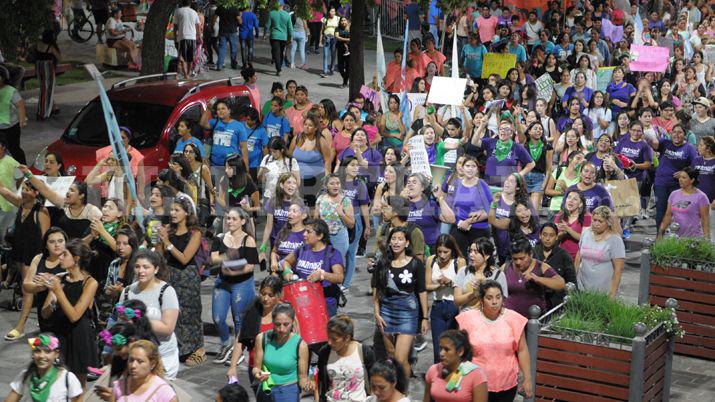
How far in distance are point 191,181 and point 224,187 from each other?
2.53ft

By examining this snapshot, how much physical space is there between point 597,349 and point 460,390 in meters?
1.97

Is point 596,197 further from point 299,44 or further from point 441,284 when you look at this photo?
point 299,44

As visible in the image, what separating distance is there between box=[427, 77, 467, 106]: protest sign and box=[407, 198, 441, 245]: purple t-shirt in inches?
202

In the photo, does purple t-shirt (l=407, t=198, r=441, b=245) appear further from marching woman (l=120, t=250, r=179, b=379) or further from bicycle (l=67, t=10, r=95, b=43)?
bicycle (l=67, t=10, r=95, b=43)

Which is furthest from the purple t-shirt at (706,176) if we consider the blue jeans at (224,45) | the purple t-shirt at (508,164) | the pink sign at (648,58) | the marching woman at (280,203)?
the blue jeans at (224,45)

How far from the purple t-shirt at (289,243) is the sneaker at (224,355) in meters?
1.05

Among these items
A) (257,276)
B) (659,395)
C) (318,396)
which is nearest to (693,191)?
(659,395)

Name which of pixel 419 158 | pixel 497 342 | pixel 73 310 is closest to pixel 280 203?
pixel 419 158

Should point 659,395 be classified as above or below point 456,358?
below

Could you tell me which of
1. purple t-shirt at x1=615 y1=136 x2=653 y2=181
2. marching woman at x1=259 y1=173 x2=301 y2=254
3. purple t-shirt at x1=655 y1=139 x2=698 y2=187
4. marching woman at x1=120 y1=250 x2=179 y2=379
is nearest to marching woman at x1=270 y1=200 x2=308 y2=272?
marching woman at x1=259 y1=173 x2=301 y2=254

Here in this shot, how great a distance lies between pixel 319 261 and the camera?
35.9 ft

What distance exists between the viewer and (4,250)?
13625mm

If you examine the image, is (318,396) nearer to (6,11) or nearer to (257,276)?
(257,276)

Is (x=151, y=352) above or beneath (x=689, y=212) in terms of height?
above
